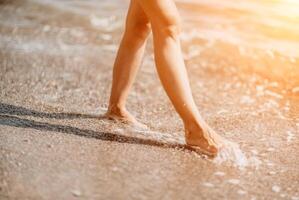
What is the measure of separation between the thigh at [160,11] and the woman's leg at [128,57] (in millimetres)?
277

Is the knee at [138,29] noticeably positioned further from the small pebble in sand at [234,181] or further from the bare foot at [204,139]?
the small pebble in sand at [234,181]

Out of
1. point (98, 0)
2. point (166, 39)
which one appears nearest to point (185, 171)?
point (166, 39)

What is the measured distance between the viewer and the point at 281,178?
9.26 feet

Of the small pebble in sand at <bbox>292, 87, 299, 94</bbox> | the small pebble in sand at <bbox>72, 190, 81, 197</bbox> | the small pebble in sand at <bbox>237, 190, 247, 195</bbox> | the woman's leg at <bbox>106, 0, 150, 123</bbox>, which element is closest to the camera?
the small pebble in sand at <bbox>72, 190, 81, 197</bbox>

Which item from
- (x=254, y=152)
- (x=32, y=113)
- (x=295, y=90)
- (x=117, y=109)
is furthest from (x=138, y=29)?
(x=295, y=90)

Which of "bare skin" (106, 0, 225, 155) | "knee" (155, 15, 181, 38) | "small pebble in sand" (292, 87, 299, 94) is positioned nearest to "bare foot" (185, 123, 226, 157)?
"bare skin" (106, 0, 225, 155)

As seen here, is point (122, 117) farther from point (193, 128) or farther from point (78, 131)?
point (193, 128)

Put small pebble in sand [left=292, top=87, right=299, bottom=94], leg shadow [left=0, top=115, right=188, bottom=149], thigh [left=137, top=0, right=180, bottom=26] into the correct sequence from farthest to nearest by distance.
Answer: small pebble in sand [left=292, top=87, right=299, bottom=94]
leg shadow [left=0, top=115, right=188, bottom=149]
thigh [left=137, top=0, right=180, bottom=26]

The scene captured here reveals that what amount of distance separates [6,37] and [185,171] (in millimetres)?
3768

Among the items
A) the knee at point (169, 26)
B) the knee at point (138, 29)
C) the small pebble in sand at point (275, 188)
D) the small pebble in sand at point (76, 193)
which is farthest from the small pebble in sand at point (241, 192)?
the knee at point (138, 29)

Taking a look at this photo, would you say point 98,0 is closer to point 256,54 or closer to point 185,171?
point 256,54

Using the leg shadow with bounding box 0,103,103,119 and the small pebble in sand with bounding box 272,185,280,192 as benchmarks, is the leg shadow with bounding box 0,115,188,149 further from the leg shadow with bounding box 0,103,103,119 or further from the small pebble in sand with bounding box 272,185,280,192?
the small pebble in sand with bounding box 272,185,280,192

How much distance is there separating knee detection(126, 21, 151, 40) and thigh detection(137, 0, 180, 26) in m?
0.32

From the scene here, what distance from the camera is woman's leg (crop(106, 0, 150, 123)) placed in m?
3.28
